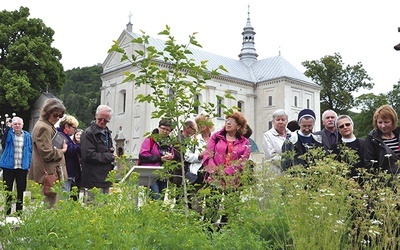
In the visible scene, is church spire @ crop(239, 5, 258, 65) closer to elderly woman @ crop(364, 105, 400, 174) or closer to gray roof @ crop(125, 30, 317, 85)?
gray roof @ crop(125, 30, 317, 85)

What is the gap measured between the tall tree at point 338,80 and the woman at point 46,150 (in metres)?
44.0

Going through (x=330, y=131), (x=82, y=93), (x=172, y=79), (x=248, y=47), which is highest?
(x=248, y=47)

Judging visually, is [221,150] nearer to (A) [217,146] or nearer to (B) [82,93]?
(A) [217,146]

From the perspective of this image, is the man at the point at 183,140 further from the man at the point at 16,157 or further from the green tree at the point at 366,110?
the green tree at the point at 366,110

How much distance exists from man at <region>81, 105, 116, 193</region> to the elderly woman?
287 cm

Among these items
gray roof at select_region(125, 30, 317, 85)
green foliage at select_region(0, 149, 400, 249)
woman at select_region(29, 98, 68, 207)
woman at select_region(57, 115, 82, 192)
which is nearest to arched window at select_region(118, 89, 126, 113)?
gray roof at select_region(125, 30, 317, 85)

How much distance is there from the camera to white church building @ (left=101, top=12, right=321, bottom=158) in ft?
126

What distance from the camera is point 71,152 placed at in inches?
248

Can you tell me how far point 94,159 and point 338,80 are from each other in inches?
1775

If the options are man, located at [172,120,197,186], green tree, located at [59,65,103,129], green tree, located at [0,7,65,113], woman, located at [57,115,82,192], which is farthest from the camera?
green tree, located at [59,65,103,129]

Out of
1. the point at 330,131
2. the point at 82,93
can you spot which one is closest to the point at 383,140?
the point at 330,131

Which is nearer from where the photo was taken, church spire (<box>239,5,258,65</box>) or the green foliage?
the green foliage

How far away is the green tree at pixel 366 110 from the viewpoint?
43431mm

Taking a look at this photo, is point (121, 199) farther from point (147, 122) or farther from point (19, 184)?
point (147, 122)
